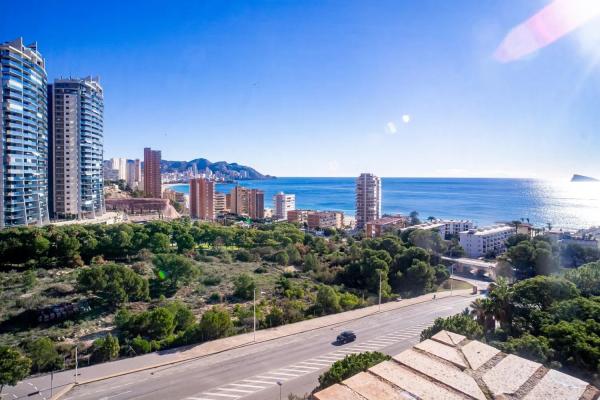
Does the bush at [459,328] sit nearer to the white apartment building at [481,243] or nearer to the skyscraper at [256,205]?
the white apartment building at [481,243]

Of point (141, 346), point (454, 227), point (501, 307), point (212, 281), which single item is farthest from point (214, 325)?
point (454, 227)

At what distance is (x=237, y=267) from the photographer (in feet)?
107

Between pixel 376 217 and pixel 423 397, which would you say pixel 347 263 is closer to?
pixel 423 397

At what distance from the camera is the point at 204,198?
8212 centimetres

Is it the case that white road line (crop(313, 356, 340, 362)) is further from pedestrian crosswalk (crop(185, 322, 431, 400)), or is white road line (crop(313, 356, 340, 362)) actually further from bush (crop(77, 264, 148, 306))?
bush (crop(77, 264, 148, 306))

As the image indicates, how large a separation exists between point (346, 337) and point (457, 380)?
1037 cm

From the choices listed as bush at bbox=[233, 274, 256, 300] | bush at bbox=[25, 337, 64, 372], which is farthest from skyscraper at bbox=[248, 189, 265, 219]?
bush at bbox=[25, 337, 64, 372]

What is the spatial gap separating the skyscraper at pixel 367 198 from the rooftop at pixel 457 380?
2516 inches

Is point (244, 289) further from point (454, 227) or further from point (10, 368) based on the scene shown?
point (454, 227)

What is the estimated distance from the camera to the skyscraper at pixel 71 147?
179ft

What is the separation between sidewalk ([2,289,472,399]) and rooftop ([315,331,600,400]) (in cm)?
Answer: 1061

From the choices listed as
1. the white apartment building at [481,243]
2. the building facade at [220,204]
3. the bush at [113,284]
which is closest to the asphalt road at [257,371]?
the bush at [113,284]

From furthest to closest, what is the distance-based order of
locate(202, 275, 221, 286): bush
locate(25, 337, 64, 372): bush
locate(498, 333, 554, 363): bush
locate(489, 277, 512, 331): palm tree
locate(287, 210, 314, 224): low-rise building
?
locate(287, 210, 314, 224): low-rise building → locate(202, 275, 221, 286): bush → locate(489, 277, 512, 331): palm tree → locate(25, 337, 64, 372): bush → locate(498, 333, 554, 363): bush

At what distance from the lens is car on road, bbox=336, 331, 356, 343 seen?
18.8 metres
